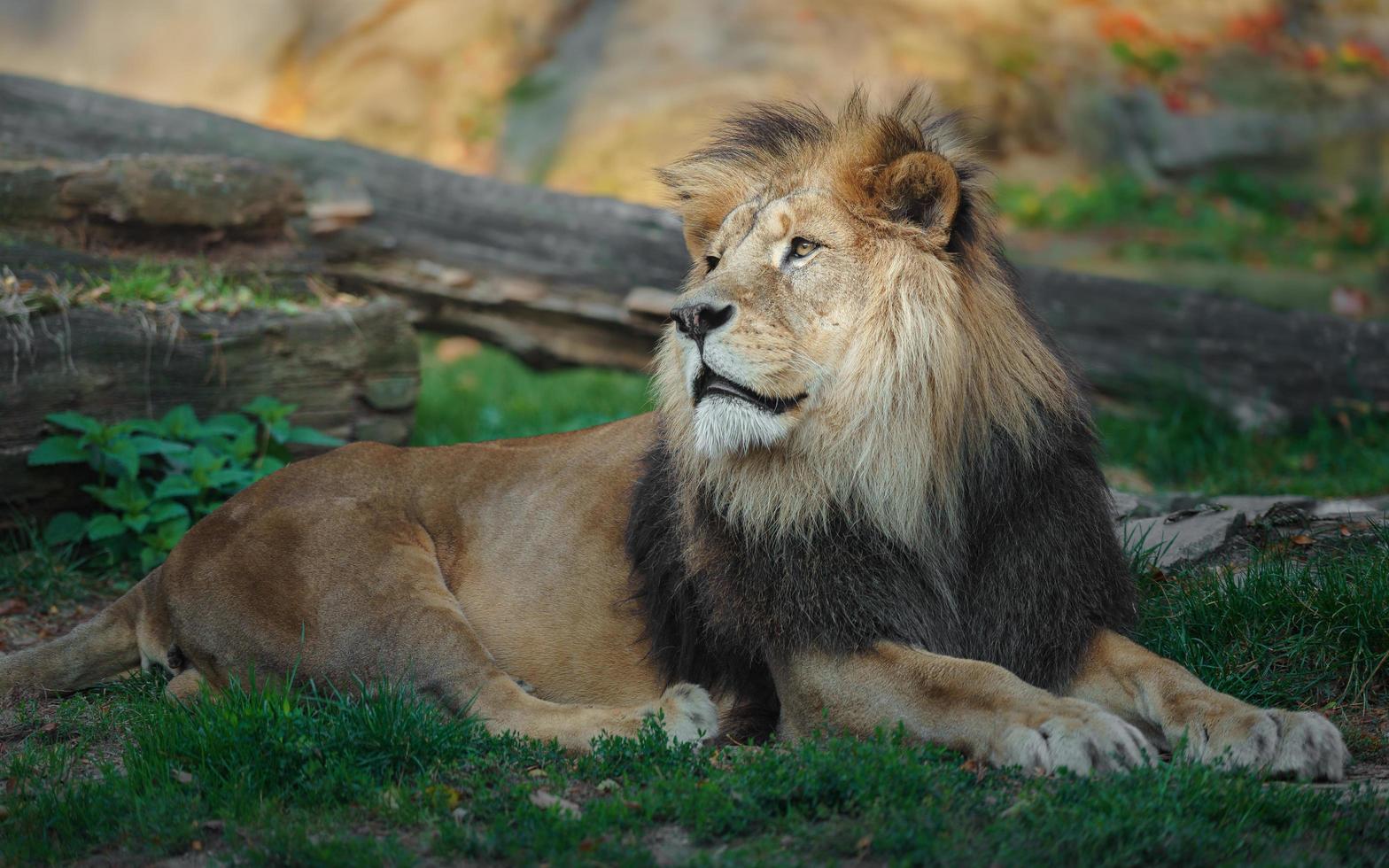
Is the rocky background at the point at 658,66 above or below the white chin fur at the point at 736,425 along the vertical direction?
above

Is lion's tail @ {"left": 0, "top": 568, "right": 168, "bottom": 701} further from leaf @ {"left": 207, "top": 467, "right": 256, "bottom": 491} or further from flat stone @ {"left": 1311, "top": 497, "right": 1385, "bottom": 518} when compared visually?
flat stone @ {"left": 1311, "top": 497, "right": 1385, "bottom": 518}

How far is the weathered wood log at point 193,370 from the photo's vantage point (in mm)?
5469

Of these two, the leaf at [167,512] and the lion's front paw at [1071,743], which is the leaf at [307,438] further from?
the lion's front paw at [1071,743]

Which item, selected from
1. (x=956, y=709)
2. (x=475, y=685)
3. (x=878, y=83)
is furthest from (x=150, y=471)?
(x=878, y=83)

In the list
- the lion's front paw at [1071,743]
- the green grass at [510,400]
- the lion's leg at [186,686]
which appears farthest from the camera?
the green grass at [510,400]

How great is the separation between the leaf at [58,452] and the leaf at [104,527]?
263 mm

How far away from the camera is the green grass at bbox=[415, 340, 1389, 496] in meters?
6.56

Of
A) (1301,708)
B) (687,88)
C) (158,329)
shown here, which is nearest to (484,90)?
(687,88)

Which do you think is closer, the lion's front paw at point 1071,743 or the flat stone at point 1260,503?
the lion's front paw at point 1071,743

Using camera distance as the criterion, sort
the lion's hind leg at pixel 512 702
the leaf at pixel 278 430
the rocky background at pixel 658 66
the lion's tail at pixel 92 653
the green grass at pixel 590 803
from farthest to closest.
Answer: the rocky background at pixel 658 66 < the leaf at pixel 278 430 < the lion's tail at pixel 92 653 < the lion's hind leg at pixel 512 702 < the green grass at pixel 590 803

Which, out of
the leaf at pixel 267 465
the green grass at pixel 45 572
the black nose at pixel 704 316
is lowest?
the green grass at pixel 45 572

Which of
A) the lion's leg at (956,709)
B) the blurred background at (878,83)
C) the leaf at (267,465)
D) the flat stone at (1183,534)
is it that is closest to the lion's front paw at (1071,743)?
the lion's leg at (956,709)

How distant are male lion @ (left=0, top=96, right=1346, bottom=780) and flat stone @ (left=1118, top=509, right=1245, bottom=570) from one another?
98cm

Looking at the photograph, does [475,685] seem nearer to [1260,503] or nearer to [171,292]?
[171,292]
